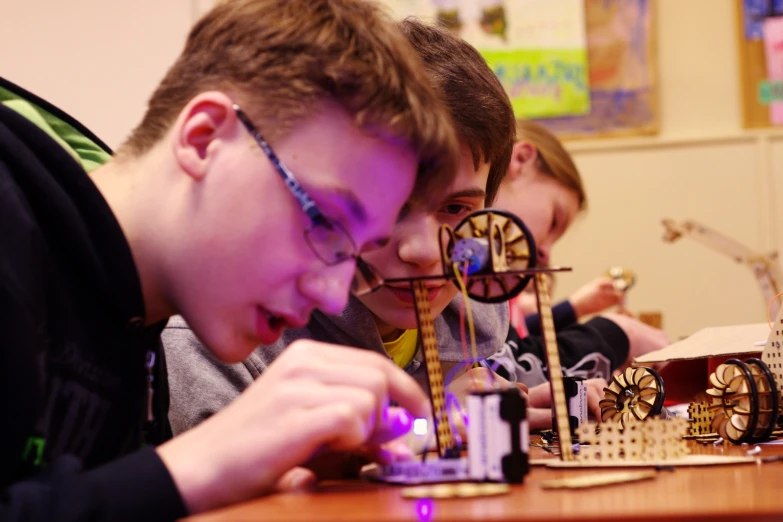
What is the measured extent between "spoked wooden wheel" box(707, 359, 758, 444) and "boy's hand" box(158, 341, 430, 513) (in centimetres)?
42

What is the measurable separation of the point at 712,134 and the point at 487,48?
34.3 inches

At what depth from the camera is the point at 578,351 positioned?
197 cm

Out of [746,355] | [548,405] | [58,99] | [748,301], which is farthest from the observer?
[748,301]

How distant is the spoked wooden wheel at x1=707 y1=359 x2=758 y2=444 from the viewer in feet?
2.99

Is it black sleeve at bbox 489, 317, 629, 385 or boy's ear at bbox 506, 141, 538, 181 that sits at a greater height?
boy's ear at bbox 506, 141, 538, 181

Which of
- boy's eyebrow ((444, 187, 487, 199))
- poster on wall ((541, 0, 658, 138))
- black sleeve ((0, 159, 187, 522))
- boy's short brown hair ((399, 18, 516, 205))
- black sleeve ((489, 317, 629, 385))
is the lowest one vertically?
black sleeve ((489, 317, 629, 385))

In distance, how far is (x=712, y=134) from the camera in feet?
11.1

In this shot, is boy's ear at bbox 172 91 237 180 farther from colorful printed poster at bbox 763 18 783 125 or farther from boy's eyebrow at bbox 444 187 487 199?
colorful printed poster at bbox 763 18 783 125

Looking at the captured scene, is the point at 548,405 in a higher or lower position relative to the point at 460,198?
lower

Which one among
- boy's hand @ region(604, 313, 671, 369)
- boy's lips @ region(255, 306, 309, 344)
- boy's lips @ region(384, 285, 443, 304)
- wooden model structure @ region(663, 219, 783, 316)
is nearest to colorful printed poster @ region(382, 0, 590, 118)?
wooden model structure @ region(663, 219, 783, 316)

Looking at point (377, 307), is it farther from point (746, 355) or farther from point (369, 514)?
point (369, 514)

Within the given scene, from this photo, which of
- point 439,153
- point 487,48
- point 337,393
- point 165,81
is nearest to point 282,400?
point 337,393

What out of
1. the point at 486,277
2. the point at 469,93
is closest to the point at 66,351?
the point at 486,277

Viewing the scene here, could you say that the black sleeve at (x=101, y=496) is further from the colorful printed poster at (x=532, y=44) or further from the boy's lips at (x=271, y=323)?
the colorful printed poster at (x=532, y=44)
